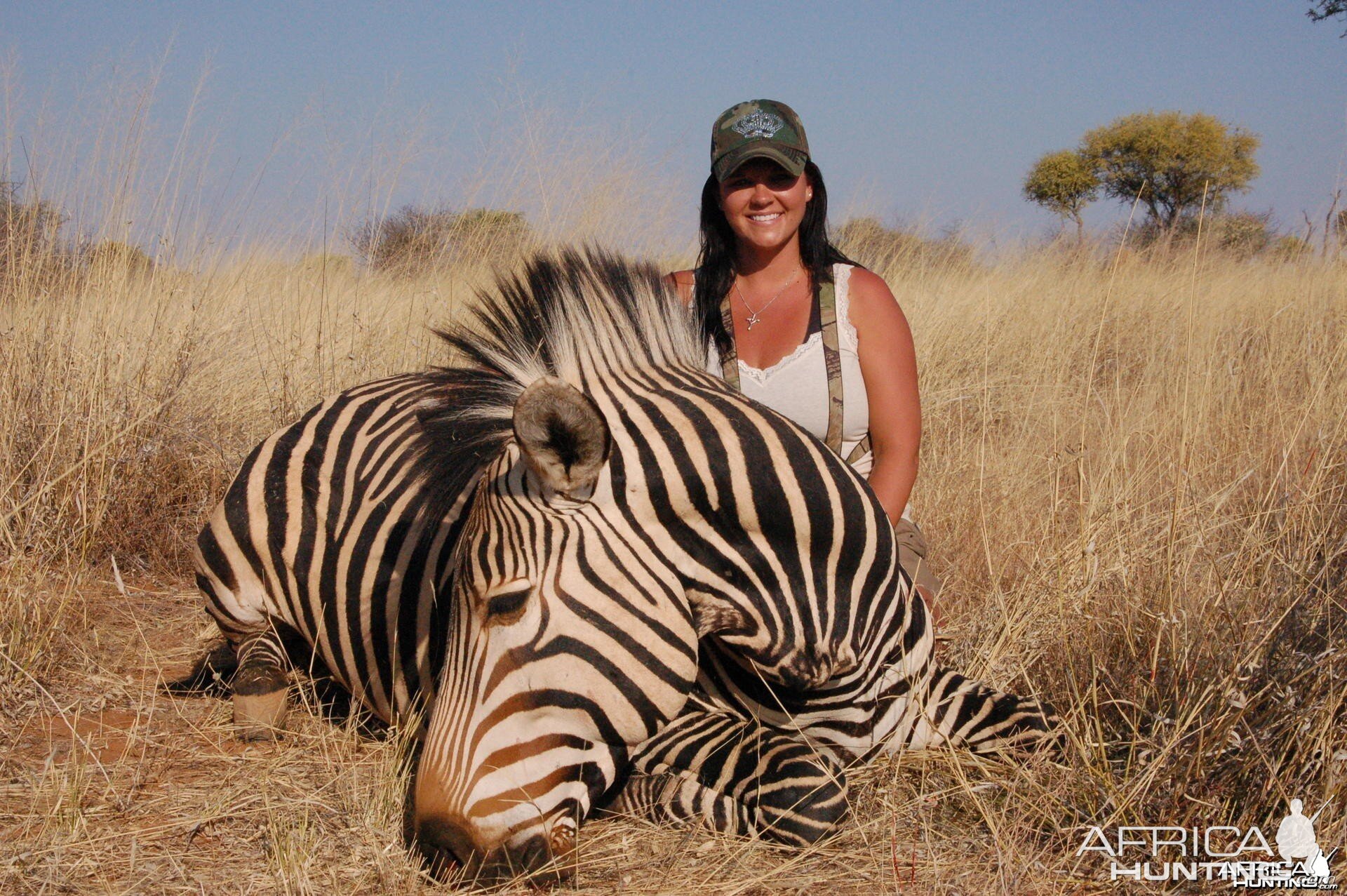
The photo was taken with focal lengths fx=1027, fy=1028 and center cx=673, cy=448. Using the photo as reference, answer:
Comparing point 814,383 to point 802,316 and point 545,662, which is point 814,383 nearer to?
point 802,316

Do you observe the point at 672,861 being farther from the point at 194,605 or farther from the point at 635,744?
the point at 194,605

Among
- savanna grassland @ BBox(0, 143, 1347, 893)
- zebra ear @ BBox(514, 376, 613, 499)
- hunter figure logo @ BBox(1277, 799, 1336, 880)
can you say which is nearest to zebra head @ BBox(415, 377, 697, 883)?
zebra ear @ BBox(514, 376, 613, 499)

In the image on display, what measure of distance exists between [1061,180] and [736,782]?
2357 centimetres

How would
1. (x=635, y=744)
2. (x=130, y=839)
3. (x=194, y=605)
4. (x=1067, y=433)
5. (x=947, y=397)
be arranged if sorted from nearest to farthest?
1. (x=635, y=744)
2. (x=130, y=839)
3. (x=194, y=605)
4. (x=1067, y=433)
5. (x=947, y=397)

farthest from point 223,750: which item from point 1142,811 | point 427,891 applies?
point 1142,811

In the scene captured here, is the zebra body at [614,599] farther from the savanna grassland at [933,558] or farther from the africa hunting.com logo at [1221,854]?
the africa hunting.com logo at [1221,854]

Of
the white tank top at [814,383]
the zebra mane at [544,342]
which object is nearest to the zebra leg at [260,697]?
the zebra mane at [544,342]

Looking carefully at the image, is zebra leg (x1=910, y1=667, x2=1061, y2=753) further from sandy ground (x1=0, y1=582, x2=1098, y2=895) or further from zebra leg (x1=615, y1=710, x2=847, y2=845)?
zebra leg (x1=615, y1=710, x2=847, y2=845)

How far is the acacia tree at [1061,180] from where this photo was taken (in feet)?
73.5

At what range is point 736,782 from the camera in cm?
218

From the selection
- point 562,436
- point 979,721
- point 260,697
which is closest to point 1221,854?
point 979,721

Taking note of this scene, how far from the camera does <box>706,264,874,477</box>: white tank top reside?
10.2ft

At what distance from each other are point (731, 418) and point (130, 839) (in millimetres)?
1639

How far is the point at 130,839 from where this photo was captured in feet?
7.51
